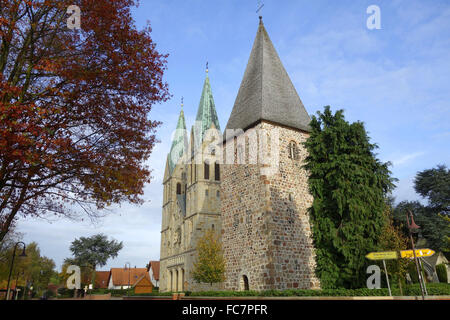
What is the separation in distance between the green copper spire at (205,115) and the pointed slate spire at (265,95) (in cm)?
1964

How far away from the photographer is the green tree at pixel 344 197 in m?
14.5

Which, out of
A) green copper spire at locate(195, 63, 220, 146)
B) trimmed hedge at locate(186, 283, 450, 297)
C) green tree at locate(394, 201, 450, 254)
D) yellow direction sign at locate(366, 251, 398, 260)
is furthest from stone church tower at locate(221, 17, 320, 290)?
green copper spire at locate(195, 63, 220, 146)

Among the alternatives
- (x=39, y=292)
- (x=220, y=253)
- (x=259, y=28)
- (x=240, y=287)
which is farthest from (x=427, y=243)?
(x=39, y=292)

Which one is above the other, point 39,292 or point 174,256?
point 174,256

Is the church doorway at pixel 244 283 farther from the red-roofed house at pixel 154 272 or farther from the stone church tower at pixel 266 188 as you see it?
the red-roofed house at pixel 154 272

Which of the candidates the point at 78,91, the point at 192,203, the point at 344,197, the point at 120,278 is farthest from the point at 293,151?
the point at 120,278

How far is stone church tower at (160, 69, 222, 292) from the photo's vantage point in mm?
38506

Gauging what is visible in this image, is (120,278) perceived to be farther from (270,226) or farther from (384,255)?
(384,255)

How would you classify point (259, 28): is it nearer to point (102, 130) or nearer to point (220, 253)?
point (220, 253)

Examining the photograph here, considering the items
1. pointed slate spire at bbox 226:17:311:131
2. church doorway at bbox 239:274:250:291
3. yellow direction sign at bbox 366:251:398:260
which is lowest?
church doorway at bbox 239:274:250:291

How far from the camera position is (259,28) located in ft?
86.4

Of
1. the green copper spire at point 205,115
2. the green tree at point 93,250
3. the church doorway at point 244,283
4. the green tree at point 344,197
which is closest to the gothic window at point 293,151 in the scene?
the green tree at point 344,197

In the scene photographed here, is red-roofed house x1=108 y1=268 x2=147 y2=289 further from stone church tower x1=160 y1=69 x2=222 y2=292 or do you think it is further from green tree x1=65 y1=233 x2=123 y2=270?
stone church tower x1=160 y1=69 x2=222 y2=292
